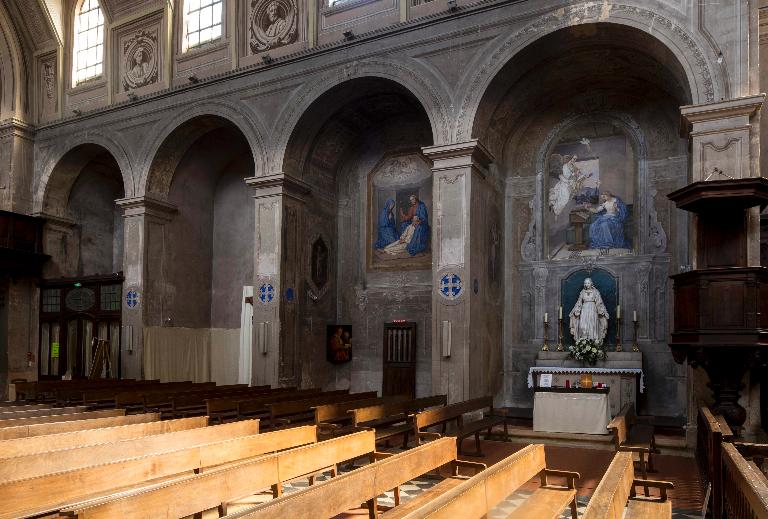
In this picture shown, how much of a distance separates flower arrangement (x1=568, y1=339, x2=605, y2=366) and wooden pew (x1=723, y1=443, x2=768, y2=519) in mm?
6958

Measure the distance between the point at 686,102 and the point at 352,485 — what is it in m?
9.77

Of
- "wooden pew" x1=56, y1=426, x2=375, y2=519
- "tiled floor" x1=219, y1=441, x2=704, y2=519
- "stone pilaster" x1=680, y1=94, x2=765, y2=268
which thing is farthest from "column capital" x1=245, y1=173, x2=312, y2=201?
"wooden pew" x1=56, y1=426, x2=375, y2=519

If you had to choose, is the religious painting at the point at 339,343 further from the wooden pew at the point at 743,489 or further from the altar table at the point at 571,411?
the wooden pew at the point at 743,489

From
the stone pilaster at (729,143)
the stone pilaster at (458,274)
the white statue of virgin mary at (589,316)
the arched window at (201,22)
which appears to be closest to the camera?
the stone pilaster at (729,143)

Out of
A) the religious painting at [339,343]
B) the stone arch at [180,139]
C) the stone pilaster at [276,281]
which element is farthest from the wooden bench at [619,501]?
the stone arch at [180,139]

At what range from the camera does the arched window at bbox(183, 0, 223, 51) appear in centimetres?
1488

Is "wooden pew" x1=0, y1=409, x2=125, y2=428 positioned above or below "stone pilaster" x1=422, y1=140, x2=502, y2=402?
below

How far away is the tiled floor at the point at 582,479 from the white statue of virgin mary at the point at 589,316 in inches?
133

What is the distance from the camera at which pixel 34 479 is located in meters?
3.43

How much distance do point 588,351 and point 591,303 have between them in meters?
0.99

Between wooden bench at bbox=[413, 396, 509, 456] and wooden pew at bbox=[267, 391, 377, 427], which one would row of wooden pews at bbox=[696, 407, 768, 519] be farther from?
wooden pew at bbox=[267, 391, 377, 427]

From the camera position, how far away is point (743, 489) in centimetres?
326

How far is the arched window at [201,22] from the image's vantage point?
1488 centimetres

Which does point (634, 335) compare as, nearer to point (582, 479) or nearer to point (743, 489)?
point (582, 479)
